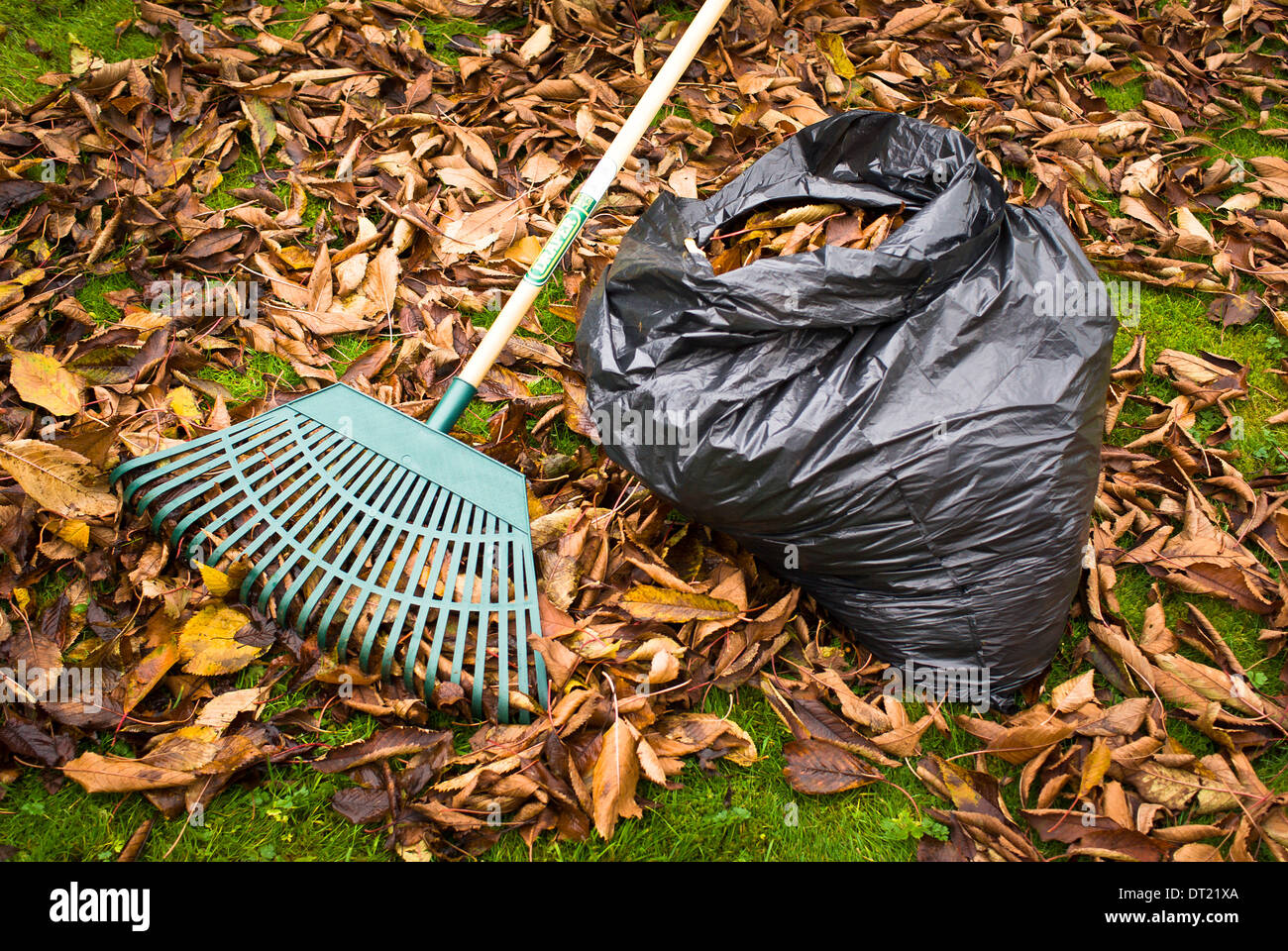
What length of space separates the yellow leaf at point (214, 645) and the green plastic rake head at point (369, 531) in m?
0.07

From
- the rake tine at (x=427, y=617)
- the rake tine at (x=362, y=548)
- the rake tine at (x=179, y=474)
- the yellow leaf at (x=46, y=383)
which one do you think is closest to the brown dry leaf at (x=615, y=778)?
the rake tine at (x=427, y=617)

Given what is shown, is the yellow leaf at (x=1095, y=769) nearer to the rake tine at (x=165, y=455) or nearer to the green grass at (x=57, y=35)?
the rake tine at (x=165, y=455)

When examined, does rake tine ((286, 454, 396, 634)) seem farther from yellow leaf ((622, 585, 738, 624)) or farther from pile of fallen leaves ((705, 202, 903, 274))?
pile of fallen leaves ((705, 202, 903, 274))

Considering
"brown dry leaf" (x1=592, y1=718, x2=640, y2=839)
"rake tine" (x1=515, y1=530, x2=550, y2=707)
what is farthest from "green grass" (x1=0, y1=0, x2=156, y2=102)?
"brown dry leaf" (x1=592, y1=718, x2=640, y2=839)

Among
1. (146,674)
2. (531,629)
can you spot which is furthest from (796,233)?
(146,674)

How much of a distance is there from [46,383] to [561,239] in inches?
51.8

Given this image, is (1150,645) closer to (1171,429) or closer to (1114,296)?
(1171,429)

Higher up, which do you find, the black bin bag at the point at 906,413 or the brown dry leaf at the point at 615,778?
the black bin bag at the point at 906,413

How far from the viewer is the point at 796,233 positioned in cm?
194

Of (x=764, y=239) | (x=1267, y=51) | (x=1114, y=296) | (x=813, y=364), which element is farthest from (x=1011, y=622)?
(x=1267, y=51)

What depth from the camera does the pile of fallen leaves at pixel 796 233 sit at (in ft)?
6.40

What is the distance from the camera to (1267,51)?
3508mm

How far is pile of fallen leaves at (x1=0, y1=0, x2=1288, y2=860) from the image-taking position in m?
1.71

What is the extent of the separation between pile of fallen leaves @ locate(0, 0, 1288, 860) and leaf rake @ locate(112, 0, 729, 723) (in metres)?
0.08
